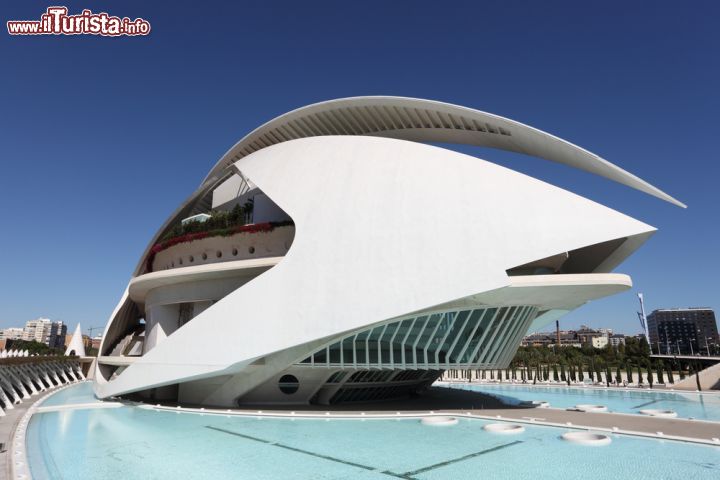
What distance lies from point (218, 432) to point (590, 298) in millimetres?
12970

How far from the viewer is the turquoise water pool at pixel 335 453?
30.6 feet

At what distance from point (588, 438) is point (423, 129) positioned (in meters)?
14.8

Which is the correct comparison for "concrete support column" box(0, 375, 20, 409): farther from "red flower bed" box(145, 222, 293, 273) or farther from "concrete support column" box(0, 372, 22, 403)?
"red flower bed" box(145, 222, 293, 273)

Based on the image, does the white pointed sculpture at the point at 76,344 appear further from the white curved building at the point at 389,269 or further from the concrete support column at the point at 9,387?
the white curved building at the point at 389,269

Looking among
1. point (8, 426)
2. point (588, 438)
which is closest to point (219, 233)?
point (8, 426)

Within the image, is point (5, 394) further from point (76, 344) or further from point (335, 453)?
point (76, 344)

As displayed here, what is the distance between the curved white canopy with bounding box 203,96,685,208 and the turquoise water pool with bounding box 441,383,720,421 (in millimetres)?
9879

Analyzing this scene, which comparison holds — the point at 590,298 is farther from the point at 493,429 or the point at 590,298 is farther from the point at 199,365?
the point at 199,365

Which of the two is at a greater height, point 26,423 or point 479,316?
point 479,316

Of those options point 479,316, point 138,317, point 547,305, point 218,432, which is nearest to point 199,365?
point 218,432

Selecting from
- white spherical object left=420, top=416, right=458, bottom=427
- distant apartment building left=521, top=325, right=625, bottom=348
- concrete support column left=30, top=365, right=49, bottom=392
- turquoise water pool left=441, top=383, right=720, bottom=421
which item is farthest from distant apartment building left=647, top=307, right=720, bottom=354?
concrete support column left=30, top=365, right=49, bottom=392

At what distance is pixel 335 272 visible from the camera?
1579 cm

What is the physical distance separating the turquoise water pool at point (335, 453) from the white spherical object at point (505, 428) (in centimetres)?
29

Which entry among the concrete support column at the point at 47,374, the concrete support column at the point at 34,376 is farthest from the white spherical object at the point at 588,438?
the concrete support column at the point at 47,374
